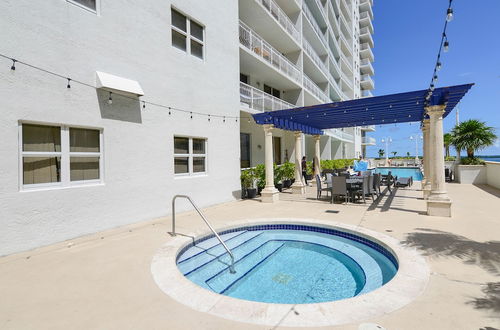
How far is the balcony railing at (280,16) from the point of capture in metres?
13.9

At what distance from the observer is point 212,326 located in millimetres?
2549

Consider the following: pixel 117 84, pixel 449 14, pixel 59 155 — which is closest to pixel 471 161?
pixel 449 14

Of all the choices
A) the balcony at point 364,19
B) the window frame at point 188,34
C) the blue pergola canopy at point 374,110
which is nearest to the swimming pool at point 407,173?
the blue pergola canopy at point 374,110

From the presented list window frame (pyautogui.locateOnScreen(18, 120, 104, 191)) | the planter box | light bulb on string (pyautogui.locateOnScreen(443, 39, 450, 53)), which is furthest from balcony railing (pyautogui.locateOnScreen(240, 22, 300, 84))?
the planter box

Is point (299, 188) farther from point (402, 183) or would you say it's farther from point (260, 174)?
point (402, 183)

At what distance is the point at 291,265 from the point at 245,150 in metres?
10.4

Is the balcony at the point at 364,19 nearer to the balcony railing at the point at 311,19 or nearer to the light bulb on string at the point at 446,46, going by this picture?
the balcony railing at the point at 311,19

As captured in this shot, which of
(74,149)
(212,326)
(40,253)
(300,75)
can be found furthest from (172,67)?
(300,75)

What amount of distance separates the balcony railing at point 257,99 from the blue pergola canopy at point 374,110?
1944mm

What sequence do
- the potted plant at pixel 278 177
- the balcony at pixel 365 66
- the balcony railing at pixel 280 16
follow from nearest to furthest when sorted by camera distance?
the potted plant at pixel 278 177 < the balcony railing at pixel 280 16 < the balcony at pixel 365 66

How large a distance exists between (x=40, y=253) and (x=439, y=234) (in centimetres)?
845

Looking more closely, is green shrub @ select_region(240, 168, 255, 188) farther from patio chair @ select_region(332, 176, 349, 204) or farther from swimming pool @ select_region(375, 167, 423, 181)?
swimming pool @ select_region(375, 167, 423, 181)

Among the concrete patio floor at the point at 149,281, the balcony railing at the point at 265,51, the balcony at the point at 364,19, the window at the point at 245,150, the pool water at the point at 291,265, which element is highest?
the balcony at the point at 364,19

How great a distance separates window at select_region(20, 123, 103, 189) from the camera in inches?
198
